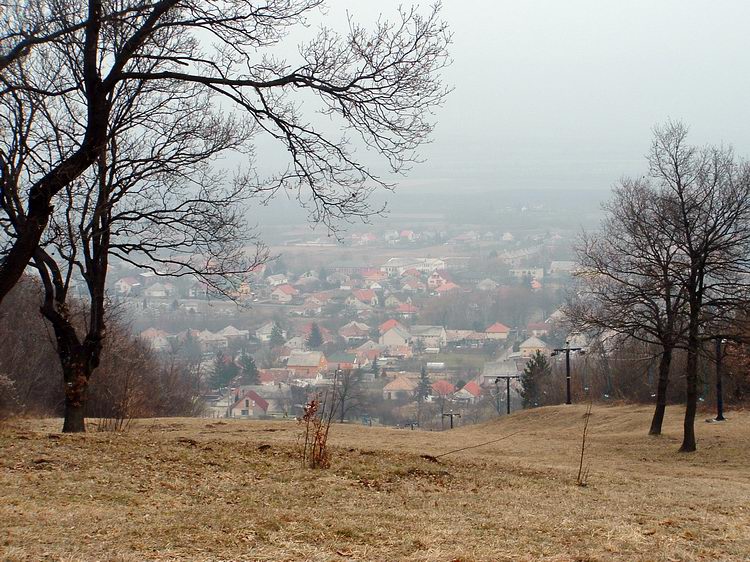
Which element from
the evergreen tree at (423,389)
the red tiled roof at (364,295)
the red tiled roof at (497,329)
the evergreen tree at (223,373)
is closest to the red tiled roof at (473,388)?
the evergreen tree at (423,389)

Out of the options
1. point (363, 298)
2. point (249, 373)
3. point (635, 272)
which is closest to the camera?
point (635, 272)

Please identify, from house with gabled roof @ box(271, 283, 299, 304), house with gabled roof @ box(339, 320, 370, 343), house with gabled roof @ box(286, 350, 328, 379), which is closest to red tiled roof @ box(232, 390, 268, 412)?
house with gabled roof @ box(286, 350, 328, 379)

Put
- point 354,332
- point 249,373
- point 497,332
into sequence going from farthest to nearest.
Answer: point 497,332
point 354,332
point 249,373

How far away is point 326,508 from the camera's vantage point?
700cm

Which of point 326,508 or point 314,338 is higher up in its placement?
point 314,338

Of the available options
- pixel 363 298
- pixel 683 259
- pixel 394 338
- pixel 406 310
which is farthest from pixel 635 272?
pixel 363 298

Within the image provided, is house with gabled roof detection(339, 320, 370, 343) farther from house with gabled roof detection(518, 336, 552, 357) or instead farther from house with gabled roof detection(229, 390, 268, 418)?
house with gabled roof detection(229, 390, 268, 418)

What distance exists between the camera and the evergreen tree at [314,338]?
202 ft

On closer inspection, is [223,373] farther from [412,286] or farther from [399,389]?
[412,286]

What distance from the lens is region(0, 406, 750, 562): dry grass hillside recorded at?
221 inches

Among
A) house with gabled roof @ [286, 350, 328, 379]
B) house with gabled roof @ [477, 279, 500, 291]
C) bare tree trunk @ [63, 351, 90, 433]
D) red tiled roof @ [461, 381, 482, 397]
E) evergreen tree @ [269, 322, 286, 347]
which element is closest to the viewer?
bare tree trunk @ [63, 351, 90, 433]

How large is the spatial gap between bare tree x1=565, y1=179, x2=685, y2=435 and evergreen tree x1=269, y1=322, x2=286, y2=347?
43.5 metres

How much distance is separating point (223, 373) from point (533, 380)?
2125 cm

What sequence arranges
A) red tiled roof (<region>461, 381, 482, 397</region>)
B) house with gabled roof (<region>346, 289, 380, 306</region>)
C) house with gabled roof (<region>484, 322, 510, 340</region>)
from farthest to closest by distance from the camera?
house with gabled roof (<region>346, 289, 380, 306</region>) → house with gabled roof (<region>484, 322, 510, 340</region>) → red tiled roof (<region>461, 381, 482, 397</region>)
